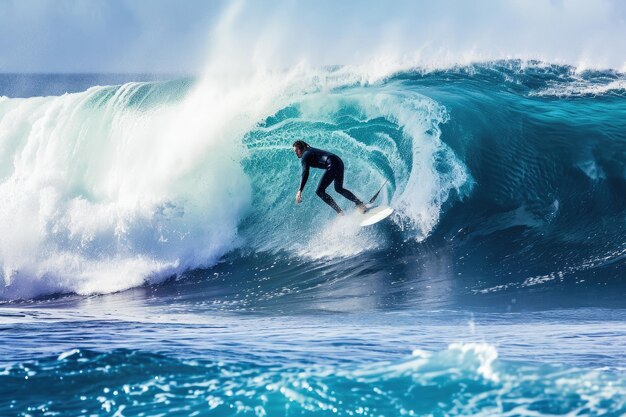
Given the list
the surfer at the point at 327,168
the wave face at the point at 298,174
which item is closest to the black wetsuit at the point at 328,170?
the surfer at the point at 327,168

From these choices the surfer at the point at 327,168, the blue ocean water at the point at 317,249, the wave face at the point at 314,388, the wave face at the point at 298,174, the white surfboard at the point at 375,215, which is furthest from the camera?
the wave face at the point at 298,174

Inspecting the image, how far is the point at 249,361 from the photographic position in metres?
4.82

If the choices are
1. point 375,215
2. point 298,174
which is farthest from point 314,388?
point 298,174

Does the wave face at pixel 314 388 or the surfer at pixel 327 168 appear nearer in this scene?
the wave face at pixel 314 388

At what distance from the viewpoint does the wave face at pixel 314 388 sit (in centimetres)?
404

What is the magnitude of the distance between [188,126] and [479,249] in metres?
5.73

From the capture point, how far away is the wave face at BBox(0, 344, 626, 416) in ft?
13.2

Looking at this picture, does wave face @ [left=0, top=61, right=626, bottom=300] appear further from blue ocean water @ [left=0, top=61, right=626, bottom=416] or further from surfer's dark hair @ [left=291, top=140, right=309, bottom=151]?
surfer's dark hair @ [left=291, top=140, right=309, bottom=151]

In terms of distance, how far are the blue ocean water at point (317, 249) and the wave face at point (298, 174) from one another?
0.04 meters

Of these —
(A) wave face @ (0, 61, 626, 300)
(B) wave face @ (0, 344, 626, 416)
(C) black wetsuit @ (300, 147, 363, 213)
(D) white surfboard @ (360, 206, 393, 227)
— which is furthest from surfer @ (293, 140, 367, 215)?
(B) wave face @ (0, 344, 626, 416)

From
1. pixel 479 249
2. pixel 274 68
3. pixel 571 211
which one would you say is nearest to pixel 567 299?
pixel 479 249

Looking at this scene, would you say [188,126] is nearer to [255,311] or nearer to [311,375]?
[255,311]

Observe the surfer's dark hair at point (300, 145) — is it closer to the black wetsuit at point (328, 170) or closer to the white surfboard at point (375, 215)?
the black wetsuit at point (328, 170)

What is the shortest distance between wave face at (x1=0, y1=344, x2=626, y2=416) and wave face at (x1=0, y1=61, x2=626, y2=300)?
425 centimetres
